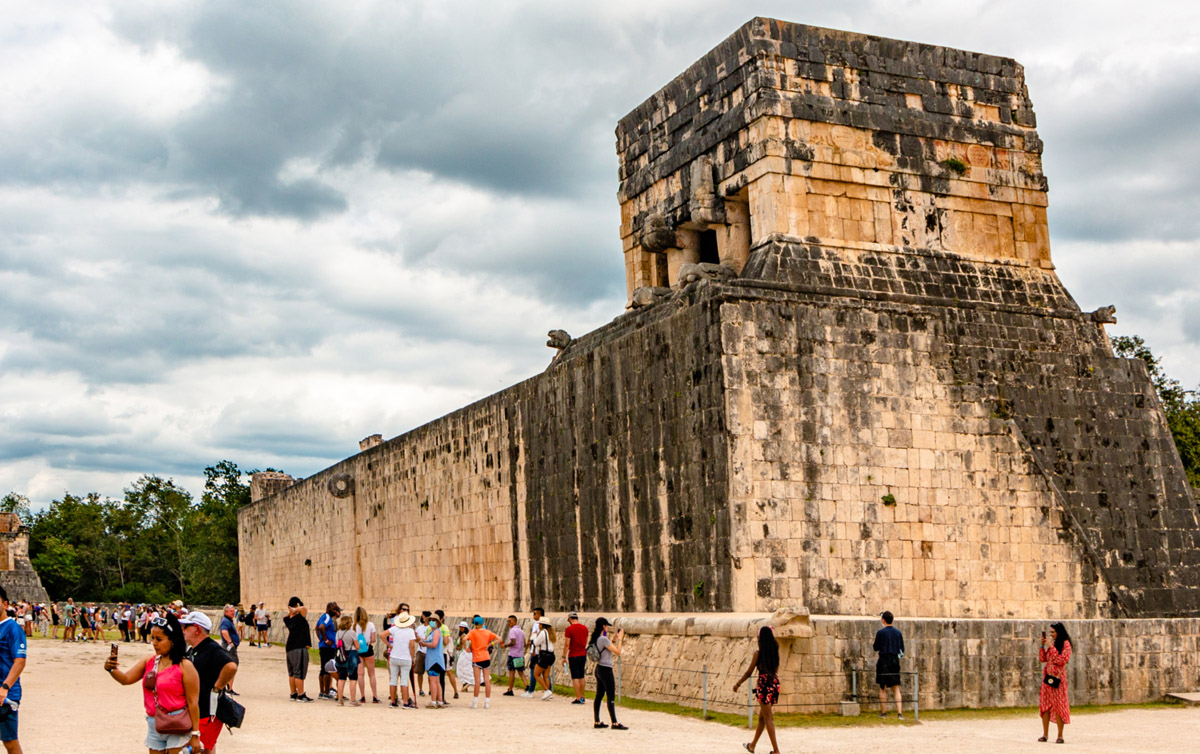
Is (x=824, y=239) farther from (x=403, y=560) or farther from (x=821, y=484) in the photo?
(x=403, y=560)

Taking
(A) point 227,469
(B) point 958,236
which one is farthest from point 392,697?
(A) point 227,469

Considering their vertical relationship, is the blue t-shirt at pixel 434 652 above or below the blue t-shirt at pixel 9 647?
below

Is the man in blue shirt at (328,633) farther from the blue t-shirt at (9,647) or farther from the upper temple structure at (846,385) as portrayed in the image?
the blue t-shirt at (9,647)

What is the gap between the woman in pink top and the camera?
766 cm

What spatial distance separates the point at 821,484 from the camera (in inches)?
640

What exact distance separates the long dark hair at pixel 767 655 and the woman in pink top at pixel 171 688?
5.41 meters

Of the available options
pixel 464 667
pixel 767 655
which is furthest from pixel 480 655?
pixel 767 655

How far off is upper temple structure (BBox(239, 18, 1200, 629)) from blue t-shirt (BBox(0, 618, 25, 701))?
8594mm

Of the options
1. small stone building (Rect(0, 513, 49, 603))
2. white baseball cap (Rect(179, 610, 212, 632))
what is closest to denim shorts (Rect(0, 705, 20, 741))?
white baseball cap (Rect(179, 610, 212, 632))

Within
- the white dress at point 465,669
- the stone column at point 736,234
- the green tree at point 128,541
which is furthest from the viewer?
the green tree at point 128,541

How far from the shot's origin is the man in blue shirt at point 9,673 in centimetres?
886

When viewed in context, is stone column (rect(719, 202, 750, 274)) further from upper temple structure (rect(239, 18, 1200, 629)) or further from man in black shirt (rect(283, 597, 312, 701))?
man in black shirt (rect(283, 597, 312, 701))

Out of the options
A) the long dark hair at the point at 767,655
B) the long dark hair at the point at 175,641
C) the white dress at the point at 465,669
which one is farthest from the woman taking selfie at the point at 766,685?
the white dress at the point at 465,669

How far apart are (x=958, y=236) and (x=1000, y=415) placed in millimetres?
3026
